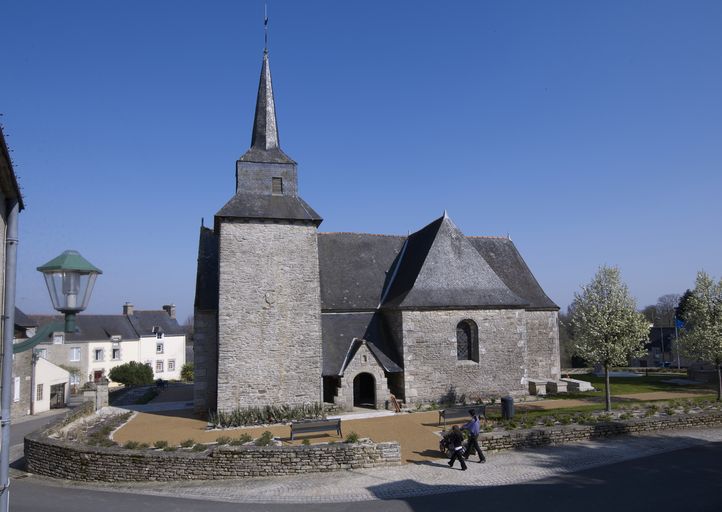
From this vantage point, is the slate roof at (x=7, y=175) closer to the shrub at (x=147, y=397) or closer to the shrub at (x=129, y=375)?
the shrub at (x=147, y=397)

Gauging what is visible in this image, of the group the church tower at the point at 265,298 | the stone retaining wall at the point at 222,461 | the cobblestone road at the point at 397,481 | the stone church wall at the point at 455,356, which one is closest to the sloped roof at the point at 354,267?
the church tower at the point at 265,298

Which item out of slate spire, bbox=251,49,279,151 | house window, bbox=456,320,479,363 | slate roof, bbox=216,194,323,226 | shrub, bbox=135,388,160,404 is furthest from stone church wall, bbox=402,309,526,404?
shrub, bbox=135,388,160,404

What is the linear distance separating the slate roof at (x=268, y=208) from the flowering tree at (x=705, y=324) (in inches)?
624

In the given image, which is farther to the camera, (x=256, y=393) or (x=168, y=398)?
(x=168, y=398)

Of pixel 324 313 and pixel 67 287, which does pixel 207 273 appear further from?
pixel 67 287

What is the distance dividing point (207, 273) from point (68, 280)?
1695cm

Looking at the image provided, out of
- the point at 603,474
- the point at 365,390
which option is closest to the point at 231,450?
the point at 603,474

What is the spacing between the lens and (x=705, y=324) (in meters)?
18.4

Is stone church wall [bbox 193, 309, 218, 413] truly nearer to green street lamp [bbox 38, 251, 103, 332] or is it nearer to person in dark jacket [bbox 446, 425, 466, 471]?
person in dark jacket [bbox 446, 425, 466, 471]

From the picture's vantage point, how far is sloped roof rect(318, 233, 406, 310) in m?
21.0

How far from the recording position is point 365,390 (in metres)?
19.9

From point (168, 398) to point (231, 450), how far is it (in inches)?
667

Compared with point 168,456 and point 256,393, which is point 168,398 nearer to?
point 256,393

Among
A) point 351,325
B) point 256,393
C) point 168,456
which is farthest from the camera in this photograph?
point 351,325
